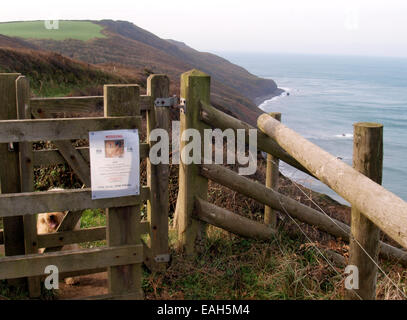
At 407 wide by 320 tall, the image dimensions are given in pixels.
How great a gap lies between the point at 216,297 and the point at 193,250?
0.94 meters

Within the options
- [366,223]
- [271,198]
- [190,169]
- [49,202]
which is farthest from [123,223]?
[366,223]

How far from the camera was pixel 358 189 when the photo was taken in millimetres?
2676

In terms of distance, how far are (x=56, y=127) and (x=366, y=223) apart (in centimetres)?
230

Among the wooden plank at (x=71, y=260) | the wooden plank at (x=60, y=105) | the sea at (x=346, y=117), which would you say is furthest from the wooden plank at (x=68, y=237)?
the sea at (x=346, y=117)

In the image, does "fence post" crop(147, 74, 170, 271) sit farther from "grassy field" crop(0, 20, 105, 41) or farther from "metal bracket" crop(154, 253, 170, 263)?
"grassy field" crop(0, 20, 105, 41)

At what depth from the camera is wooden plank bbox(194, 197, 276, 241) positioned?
4855mm

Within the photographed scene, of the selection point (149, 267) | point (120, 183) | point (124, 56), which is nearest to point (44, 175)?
point (149, 267)

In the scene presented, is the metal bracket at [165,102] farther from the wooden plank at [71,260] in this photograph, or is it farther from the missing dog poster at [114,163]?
the wooden plank at [71,260]

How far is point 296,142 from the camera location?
3811mm
